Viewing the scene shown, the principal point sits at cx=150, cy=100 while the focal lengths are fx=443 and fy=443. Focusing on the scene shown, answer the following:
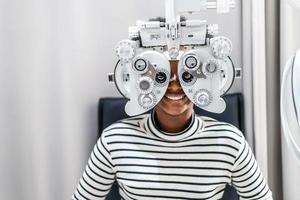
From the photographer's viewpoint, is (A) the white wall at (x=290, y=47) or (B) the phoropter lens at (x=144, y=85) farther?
(A) the white wall at (x=290, y=47)

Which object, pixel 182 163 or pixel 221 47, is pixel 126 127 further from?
pixel 221 47

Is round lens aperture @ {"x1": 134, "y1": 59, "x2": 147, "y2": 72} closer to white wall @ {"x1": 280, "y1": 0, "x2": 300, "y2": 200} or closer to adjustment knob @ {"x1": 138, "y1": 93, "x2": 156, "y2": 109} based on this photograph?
adjustment knob @ {"x1": 138, "y1": 93, "x2": 156, "y2": 109}

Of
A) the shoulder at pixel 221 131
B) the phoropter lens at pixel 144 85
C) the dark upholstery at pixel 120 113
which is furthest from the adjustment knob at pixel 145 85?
the dark upholstery at pixel 120 113

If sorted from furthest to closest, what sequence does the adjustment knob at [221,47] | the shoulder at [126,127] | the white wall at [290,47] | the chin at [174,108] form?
the white wall at [290,47] → the shoulder at [126,127] → the chin at [174,108] → the adjustment knob at [221,47]

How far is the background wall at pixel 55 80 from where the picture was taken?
1325 millimetres

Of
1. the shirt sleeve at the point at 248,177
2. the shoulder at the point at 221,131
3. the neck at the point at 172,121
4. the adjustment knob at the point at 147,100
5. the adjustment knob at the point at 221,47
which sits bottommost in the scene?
the shirt sleeve at the point at 248,177

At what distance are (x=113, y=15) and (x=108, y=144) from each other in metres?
0.47

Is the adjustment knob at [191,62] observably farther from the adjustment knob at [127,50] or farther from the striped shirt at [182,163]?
the striped shirt at [182,163]

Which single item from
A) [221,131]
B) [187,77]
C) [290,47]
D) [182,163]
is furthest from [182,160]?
[290,47]

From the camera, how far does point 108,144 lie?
111cm

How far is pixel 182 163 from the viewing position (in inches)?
42.0

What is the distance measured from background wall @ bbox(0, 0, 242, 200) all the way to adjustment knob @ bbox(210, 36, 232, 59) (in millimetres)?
516

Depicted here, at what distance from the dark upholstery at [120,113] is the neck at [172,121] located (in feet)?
0.80

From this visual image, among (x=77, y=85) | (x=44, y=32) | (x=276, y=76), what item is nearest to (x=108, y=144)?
(x=77, y=85)
